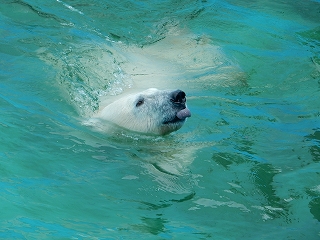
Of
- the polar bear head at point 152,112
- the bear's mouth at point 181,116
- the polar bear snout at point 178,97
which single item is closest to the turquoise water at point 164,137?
the polar bear head at point 152,112

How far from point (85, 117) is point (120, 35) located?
9.35 ft

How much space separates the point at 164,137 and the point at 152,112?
285 millimetres

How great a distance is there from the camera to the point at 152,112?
5320 mm

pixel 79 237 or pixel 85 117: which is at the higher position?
pixel 79 237

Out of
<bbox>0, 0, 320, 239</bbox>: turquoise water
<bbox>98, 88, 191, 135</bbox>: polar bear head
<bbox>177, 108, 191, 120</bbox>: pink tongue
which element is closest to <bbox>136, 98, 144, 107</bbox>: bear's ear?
<bbox>98, 88, 191, 135</bbox>: polar bear head

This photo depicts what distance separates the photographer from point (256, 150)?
17.3ft

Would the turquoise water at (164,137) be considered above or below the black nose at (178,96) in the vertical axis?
below

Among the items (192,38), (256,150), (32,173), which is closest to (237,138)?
(256,150)

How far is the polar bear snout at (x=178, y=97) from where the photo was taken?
5156mm

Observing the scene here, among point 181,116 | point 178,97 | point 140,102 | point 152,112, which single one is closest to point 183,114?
point 181,116

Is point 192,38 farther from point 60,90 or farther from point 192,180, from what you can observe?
point 192,180

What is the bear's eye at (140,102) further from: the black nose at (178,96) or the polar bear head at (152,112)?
the black nose at (178,96)

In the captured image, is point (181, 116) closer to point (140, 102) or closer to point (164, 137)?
point (164, 137)

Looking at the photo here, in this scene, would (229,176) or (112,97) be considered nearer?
(229,176)
